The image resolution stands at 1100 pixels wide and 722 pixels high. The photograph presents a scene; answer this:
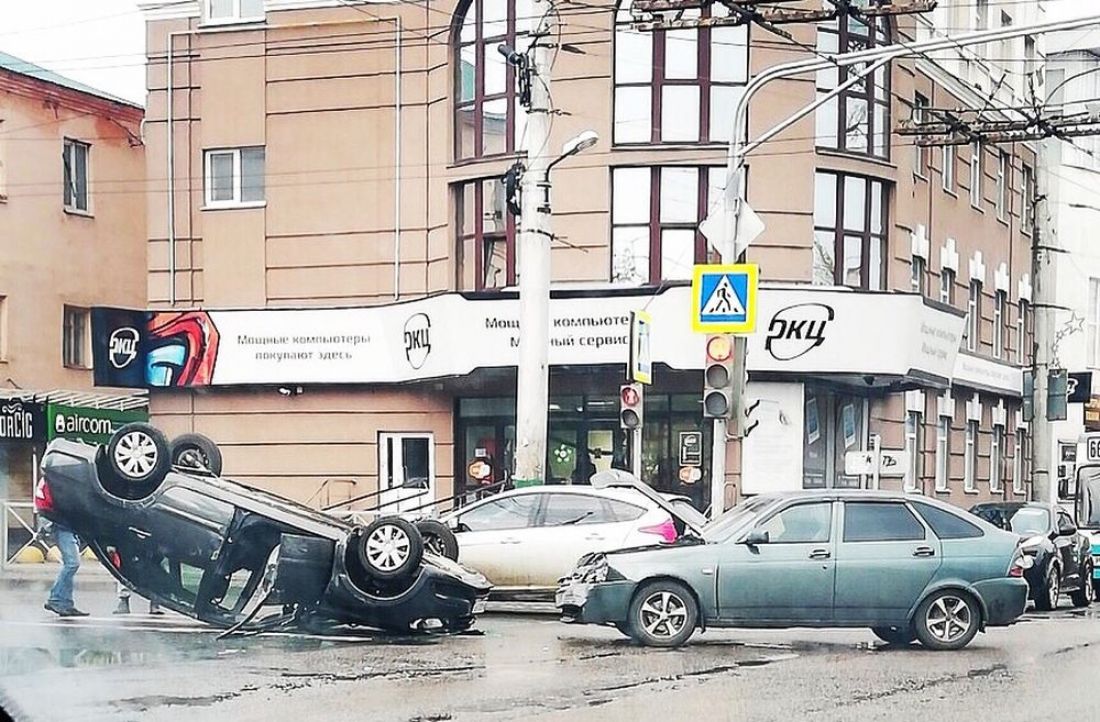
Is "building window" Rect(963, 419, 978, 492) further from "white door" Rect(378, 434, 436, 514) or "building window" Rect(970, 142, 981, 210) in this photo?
"white door" Rect(378, 434, 436, 514)

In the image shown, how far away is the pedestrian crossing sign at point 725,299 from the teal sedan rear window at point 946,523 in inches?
208

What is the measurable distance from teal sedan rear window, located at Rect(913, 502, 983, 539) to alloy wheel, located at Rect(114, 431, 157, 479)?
6434 millimetres

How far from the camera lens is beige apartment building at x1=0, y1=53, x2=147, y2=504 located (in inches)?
577

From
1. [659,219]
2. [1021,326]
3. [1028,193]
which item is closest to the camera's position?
[659,219]

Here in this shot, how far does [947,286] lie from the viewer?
3112 centimetres

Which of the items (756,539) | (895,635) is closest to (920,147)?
(895,635)

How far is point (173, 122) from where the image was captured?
869 inches

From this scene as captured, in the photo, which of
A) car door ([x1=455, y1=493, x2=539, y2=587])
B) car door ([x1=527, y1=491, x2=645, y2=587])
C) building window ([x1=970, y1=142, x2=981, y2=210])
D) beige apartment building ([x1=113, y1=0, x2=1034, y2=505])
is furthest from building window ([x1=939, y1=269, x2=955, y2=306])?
car door ([x1=455, y1=493, x2=539, y2=587])

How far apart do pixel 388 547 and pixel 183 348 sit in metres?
7.84

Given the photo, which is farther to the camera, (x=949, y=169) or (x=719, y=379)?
(x=949, y=169)

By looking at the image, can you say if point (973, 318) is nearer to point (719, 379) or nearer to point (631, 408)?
point (631, 408)

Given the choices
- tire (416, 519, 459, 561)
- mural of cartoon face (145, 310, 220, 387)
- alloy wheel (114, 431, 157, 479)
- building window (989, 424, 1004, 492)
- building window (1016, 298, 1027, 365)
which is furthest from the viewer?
building window (1016, 298, 1027, 365)

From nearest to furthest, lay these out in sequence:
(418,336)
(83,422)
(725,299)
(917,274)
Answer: (83,422) < (725,299) < (418,336) < (917,274)

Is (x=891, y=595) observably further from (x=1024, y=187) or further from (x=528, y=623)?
(x=1024, y=187)
